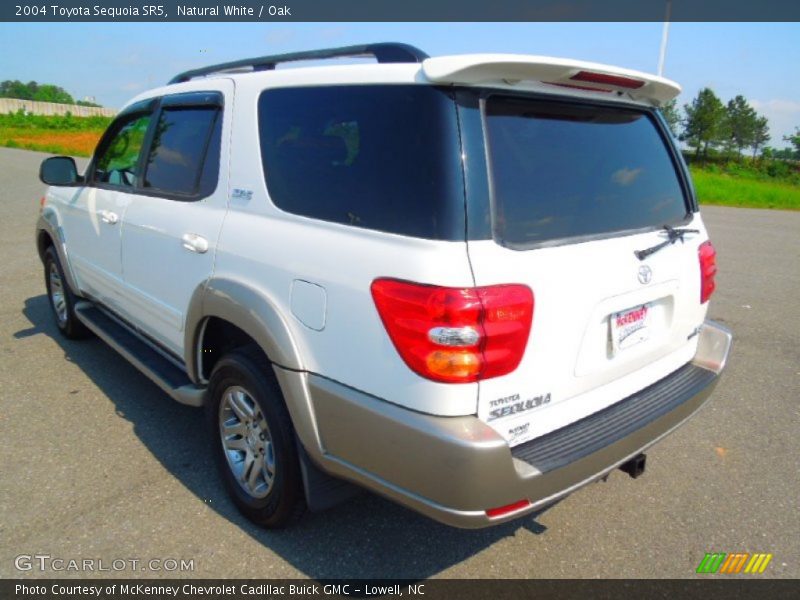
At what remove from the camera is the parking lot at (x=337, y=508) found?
247 centimetres

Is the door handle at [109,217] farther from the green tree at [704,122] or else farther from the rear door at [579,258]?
the green tree at [704,122]

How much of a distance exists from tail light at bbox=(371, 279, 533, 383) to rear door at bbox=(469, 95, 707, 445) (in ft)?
0.16

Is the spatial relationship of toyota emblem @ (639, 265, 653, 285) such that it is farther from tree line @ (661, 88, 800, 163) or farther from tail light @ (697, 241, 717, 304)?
tree line @ (661, 88, 800, 163)

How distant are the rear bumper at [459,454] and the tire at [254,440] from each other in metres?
0.28

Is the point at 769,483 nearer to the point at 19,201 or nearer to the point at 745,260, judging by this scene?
the point at 745,260

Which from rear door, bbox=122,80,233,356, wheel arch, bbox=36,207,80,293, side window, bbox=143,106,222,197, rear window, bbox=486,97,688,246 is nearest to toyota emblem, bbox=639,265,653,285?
rear window, bbox=486,97,688,246

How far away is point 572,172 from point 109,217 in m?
2.88

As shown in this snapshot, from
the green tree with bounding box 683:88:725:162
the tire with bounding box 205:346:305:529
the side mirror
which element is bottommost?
the tire with bounding box 205:346:305:529

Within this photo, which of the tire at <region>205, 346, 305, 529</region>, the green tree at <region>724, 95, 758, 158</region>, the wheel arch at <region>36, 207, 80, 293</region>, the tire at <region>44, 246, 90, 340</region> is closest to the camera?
the tire at <region>205, 346, 305, 529</region>

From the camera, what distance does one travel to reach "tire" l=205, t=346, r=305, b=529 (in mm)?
2365

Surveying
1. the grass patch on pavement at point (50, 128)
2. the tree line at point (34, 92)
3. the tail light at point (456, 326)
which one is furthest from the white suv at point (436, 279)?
the tree line at point (34, 92)

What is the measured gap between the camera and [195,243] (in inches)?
108

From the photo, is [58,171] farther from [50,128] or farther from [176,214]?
[50,128]

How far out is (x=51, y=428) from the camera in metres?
3.48
